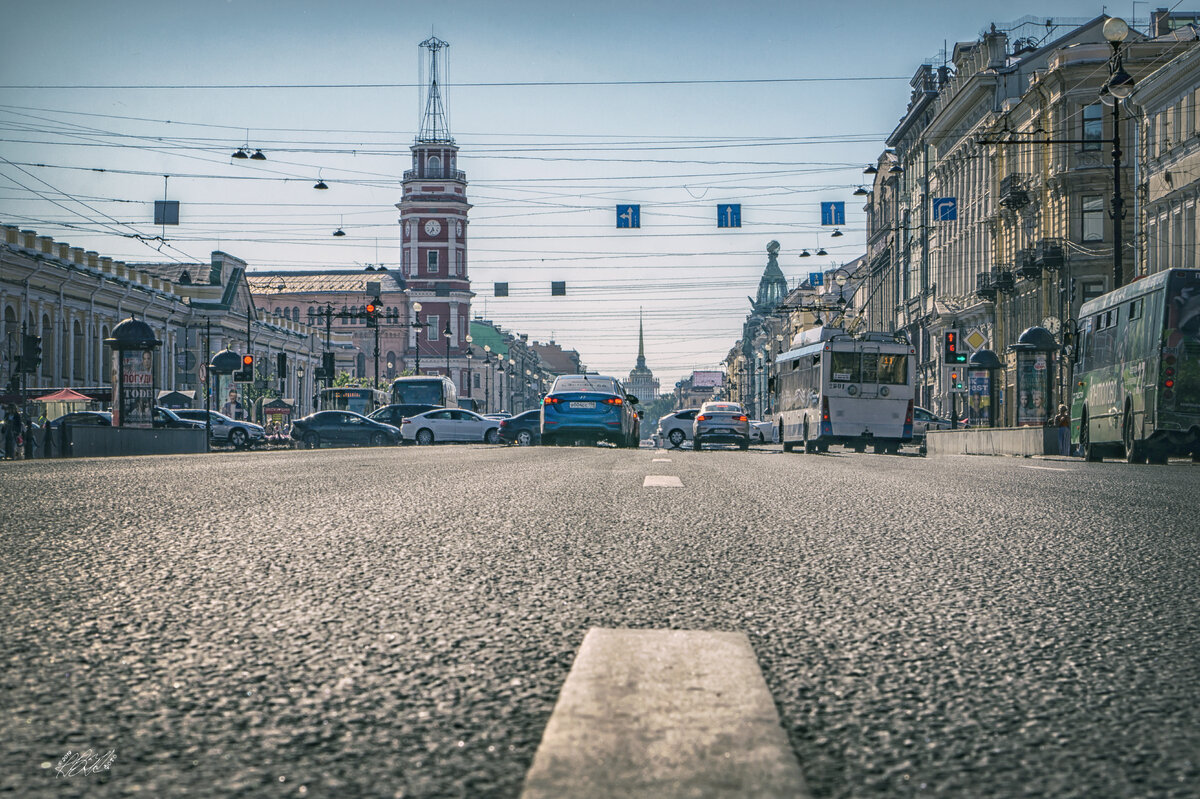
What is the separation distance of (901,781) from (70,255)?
65869mm

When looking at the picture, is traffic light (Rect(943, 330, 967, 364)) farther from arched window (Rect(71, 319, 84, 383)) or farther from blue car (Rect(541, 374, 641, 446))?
arched window (Rect(71, 319, 84, 383))

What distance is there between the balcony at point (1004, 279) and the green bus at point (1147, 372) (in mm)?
29894

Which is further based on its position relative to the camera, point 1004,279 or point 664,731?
point 1004,279

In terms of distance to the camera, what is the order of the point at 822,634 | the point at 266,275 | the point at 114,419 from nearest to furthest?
the point at 822,634 → the point at 114,419 → the point at 266,275

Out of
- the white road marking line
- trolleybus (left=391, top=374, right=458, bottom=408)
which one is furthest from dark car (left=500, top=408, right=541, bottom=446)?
the white road marking line

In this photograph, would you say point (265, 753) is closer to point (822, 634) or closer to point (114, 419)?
point (822, 634)

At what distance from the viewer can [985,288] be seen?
195ft

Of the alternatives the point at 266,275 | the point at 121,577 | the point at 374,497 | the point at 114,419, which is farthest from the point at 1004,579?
the point at 266,275

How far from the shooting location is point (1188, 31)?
49.5 metres

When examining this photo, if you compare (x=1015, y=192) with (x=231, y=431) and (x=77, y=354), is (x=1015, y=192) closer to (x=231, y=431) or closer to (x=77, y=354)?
(x=231, y=431)

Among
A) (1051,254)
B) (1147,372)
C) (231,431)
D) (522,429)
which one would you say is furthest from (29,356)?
(1051,254)

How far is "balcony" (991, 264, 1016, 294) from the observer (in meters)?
57.1

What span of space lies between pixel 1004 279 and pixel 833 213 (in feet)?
37.1

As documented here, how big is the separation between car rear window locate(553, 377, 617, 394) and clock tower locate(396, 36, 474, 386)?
101 meters
